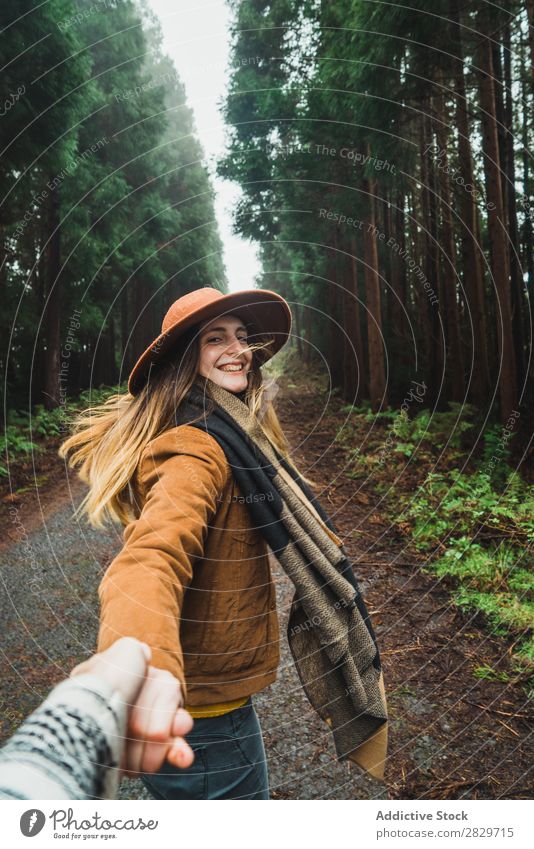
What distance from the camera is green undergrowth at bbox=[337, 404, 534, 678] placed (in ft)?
12.3

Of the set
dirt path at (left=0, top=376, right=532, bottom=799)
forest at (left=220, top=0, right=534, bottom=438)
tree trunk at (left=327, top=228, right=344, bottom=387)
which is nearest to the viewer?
dirt path at (left=0, top=376, right=532, bottom=799)

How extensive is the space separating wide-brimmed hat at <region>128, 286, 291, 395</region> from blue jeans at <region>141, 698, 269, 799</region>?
1159 millimetres

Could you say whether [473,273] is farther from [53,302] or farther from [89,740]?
[89,740]

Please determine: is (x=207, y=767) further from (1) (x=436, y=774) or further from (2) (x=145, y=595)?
(1) (x=436, y=774)

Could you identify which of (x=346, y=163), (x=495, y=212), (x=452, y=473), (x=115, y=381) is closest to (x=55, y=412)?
(x=115, y=381)

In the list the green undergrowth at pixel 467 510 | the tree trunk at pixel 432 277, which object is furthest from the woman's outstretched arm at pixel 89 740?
the tree trunk at pixel 432 277

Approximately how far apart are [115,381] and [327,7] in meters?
13.2

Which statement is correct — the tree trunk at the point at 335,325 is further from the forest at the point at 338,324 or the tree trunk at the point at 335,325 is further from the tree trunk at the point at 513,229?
the tree trunk at the point at 513,229

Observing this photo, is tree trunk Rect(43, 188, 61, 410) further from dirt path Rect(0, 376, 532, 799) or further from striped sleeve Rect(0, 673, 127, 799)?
striped sleeve Rect(0, 673, 127, 799)

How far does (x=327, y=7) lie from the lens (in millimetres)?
6484

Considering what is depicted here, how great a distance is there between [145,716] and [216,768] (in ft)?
2.52

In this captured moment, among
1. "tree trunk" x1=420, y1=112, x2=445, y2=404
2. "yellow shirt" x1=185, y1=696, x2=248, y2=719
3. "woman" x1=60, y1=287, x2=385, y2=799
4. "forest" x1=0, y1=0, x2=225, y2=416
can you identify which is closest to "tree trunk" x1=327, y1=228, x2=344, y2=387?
"tree trunk" x1=420, y1=112, x2=445, y2=404

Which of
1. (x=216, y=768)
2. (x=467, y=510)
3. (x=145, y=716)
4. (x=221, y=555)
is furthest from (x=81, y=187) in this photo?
(x=145, y=716)
